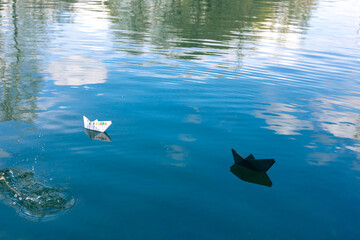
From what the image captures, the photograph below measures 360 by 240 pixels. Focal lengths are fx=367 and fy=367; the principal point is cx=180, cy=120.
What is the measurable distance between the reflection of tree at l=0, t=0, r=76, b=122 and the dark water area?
0.10m

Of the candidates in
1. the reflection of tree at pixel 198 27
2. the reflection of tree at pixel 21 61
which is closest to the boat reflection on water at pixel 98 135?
the reflection of tree at pixel 21 61

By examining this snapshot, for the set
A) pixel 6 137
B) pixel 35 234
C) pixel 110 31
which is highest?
pixel 110 31

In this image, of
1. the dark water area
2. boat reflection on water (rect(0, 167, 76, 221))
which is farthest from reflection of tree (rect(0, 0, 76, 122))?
boat reflection on water (rect(0, 167, 76, 221))

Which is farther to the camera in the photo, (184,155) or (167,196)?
(184,155)

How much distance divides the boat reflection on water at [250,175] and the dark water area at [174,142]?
0.04 metres

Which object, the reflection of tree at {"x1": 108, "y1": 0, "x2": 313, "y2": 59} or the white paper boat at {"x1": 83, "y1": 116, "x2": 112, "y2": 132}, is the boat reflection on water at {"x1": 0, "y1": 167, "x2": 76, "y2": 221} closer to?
the white paper boat at {"x1": 83, "y1": 116, "x2": 112, "y2": 132}

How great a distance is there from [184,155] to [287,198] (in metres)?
3.03

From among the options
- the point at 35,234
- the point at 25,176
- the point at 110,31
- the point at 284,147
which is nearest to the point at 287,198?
the point at 284,147

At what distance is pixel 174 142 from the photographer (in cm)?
1089

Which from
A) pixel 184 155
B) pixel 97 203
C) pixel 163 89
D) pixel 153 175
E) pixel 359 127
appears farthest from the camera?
pixel 163 89

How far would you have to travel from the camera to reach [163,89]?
15.7m

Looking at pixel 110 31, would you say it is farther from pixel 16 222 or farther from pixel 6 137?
pixel 16 222

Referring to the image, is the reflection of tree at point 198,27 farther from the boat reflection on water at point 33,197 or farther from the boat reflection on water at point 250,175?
the boat reflection on water at point 33,197

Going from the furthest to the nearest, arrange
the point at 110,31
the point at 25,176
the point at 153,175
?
the point at 110,31 → the point at 153,175 → the point at 25,176
